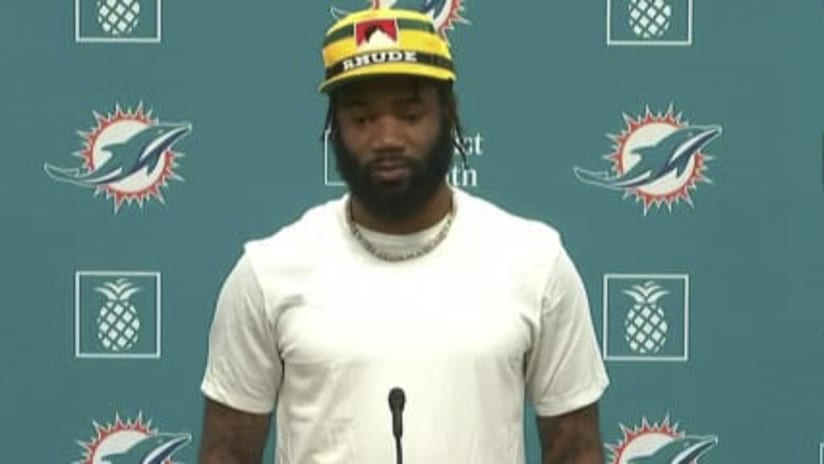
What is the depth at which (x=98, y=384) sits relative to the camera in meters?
1.94

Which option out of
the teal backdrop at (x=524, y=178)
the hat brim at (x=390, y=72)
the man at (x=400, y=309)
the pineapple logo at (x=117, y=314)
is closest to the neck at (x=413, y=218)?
the man at (x=400, y=309)

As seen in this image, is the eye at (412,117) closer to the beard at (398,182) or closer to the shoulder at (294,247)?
the beard at (398,182)

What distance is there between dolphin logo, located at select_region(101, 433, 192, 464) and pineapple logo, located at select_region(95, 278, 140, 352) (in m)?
0.13

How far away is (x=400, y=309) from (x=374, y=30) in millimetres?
268

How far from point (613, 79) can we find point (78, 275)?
75cm

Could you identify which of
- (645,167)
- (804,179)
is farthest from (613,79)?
(804,179)

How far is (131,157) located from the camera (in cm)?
193

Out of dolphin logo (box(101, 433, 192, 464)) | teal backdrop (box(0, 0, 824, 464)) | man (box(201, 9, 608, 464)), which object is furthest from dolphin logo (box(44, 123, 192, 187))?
man (box(201, 9, 608, 464))

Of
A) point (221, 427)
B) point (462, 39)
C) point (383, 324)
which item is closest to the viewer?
point (383, 324)

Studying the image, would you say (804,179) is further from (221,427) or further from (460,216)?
(221,427)

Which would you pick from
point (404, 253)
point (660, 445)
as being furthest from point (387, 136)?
point (660, 445)

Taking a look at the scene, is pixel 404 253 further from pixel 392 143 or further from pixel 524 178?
pixel 524 178

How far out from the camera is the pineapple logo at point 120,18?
1890 mm

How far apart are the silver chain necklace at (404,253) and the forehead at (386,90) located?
0.41 feet
